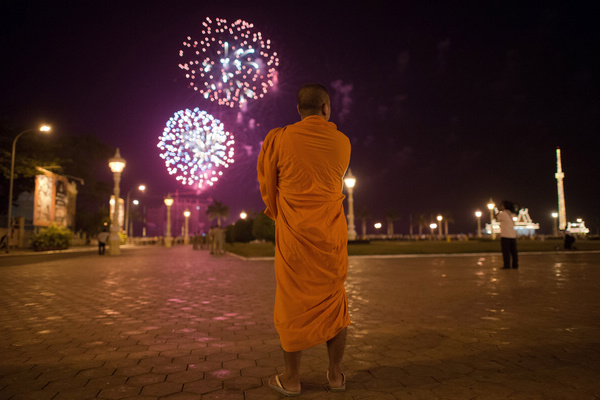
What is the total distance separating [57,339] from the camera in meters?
4.11

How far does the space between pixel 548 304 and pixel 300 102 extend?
504 cm

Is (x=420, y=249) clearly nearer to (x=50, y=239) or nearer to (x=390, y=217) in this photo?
(x=50, y=239)

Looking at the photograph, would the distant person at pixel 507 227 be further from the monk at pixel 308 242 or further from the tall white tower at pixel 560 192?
the tall white tower at pixel 560 192

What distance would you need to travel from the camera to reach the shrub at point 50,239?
28531 millimetres

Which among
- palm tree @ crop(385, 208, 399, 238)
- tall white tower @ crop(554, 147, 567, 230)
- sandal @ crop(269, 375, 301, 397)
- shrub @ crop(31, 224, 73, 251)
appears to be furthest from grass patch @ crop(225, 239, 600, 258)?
palm tree @ crop(385, 208, 399, 238)

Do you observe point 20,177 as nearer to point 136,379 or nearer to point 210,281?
point 210,281

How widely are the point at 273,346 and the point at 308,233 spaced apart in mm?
1726

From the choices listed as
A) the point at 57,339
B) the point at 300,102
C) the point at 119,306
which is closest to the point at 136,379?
the point at 57,339

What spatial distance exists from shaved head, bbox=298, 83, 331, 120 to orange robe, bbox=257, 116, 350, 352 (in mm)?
144

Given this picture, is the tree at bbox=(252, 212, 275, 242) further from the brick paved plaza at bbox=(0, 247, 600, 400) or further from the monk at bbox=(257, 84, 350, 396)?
the monk at bbox=(257, 84, 350, 396)

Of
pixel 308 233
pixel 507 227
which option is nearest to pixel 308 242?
pixel 308 233

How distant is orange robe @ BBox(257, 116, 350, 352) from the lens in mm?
2602

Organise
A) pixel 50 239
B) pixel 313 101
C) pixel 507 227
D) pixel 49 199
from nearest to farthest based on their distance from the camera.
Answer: pixel 313 101 → pixel 507 227 → pixel 50 239 → pixel 49 199

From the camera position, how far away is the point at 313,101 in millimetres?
2906
